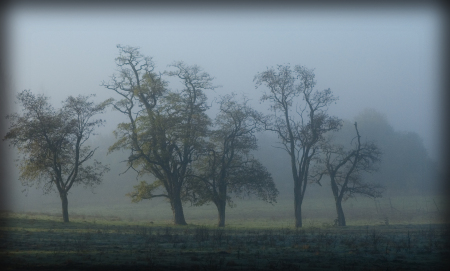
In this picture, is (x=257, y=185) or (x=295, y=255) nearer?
(x=295, y=255)

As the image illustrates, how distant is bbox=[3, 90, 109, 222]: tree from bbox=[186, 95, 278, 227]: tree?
9.12m

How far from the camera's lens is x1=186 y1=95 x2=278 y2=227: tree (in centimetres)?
3594

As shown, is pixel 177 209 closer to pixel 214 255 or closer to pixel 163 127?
pixel 163 127

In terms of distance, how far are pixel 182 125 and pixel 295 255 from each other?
23.2 metres

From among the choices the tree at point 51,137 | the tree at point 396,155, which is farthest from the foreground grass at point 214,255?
the tree at point 396,155

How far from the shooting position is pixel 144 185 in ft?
121

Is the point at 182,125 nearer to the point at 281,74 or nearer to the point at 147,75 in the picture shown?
the point at 147,75

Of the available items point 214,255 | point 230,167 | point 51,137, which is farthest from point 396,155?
point 214,255

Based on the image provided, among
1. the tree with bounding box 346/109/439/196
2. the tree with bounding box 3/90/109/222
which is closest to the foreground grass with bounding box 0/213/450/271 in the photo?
the tree with bounding box 3/90/109/222

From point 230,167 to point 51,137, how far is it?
15.0 m

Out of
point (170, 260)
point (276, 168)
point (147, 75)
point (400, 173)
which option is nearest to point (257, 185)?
point (147, 75)

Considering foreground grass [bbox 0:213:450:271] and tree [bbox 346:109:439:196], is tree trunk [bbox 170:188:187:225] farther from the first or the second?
tree [bbox 346:109:439:196]

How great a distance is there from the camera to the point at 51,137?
34219mm

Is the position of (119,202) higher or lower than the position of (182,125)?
lower
